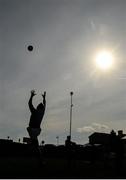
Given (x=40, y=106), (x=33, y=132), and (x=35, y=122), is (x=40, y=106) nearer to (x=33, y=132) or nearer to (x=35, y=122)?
(x=35, y=122)

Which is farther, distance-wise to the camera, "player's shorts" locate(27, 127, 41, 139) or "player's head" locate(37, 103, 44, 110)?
"player's head" locate(37, 103, 44, 110)

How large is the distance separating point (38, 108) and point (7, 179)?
549 cm

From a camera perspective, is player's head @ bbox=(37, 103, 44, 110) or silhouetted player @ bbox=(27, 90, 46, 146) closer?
silhouetted player @ bbox=(27, 90, 46, 146)

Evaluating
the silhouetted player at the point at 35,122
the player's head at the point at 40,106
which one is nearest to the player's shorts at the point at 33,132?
the silhouetted player at the point at 35,122

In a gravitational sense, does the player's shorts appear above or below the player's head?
below

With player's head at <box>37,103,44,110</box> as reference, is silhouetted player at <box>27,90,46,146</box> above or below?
below

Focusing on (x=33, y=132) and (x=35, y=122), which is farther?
(x=35, y=122)

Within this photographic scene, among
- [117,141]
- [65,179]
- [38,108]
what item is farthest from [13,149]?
[65,179]

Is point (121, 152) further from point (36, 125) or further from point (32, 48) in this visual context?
point (32, 48)

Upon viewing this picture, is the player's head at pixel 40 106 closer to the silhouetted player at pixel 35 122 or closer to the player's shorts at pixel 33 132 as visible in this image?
the silhouetted player at pixel 35 122

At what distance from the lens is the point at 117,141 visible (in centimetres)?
1608

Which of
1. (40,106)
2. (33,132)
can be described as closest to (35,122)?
(33,132)

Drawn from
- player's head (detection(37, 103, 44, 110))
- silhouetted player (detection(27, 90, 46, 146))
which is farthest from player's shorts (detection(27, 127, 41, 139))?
player's head (detection(37, 103, 44, 110))

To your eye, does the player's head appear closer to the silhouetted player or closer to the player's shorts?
the silhouetted player
